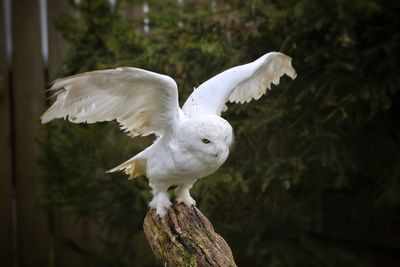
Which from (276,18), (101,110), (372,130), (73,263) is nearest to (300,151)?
(372,130)

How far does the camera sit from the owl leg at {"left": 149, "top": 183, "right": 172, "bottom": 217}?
5.87 feet

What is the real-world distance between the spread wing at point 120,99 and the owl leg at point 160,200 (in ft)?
0.52

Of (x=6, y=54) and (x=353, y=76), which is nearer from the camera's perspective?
(x=353, y=76)

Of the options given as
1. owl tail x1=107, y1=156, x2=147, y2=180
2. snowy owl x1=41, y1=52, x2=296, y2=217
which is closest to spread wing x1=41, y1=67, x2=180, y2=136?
snowy owl x1=41, y1=52, x2=296, y2=217

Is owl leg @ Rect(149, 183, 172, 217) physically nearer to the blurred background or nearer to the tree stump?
the tree stump

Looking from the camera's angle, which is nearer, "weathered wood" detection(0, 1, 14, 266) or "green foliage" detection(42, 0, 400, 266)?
"green foliage" detection(42, 0, 400, 266)

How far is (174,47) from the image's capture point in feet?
8.52

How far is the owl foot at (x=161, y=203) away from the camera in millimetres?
1791

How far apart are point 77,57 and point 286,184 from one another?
43.7 inches

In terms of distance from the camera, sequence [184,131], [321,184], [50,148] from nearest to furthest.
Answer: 1. [184,131]
2. [321,184]
3. [50,148]

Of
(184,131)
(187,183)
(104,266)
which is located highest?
(184,131)

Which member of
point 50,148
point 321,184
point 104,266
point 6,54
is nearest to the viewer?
point 321,184

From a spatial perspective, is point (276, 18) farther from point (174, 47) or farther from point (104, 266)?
point (104, 266)

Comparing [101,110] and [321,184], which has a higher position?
[101,110]
